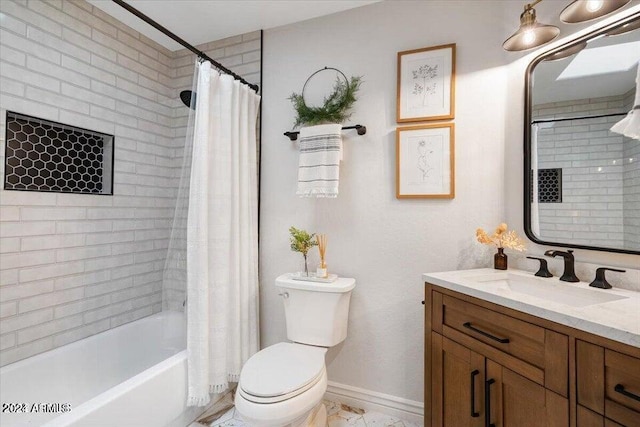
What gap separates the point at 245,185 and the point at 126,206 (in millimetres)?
883

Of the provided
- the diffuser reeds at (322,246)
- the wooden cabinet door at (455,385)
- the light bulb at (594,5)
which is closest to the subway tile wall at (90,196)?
the diffuser reeds at (322,246)

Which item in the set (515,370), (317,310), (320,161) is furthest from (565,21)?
(317,310)

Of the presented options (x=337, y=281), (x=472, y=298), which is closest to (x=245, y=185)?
(x=337, y=281)

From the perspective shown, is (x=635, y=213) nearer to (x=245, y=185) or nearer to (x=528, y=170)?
(x=528, y=170)

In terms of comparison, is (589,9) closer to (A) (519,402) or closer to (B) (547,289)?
(B) (547,289)

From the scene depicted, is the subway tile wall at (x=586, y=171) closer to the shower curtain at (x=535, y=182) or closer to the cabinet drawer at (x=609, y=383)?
the shower curtain at (x=535, y=182)

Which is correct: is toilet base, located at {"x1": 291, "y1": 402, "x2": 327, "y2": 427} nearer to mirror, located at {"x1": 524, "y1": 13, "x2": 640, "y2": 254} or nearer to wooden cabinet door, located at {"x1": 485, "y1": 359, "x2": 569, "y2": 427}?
wooden cabinet door, located at {"x1": 485, "y1": 359, "x2": 569, "y2": 427}

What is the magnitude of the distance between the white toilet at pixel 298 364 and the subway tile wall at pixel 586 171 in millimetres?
1111

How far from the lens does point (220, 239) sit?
177 cm

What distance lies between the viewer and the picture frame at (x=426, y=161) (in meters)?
1.73

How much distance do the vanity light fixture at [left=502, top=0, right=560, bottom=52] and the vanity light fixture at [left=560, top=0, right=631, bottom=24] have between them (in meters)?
0.10

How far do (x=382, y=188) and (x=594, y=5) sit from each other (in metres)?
1.17

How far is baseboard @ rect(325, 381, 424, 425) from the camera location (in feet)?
5.85

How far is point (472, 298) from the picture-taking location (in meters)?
1.21
